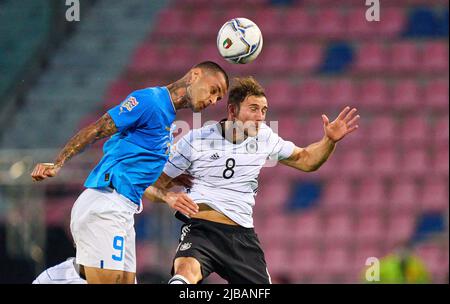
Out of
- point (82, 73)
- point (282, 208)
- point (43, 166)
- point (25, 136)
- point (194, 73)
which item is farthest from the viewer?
point (82, 73)

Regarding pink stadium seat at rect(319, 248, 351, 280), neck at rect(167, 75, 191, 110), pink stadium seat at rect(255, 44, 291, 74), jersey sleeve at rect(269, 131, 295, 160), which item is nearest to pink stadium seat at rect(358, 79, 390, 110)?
pink stadium seat at rect(255, 44, 291, 74)

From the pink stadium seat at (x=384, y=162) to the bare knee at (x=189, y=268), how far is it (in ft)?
23.2

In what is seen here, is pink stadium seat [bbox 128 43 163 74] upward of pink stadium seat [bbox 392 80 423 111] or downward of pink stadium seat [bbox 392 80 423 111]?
upward

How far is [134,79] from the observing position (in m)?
14.0

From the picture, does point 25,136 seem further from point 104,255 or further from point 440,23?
point 104,255

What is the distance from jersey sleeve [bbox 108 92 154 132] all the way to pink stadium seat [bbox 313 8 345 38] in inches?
340

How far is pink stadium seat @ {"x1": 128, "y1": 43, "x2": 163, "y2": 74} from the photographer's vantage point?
555 inches

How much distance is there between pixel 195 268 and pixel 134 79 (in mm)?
8234

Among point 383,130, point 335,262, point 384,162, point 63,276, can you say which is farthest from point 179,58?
point 63,276

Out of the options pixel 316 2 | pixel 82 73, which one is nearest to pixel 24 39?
pixel 82 73

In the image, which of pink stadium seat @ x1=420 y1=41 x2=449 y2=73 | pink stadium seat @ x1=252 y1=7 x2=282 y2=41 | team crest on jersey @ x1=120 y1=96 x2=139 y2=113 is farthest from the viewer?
pink stadium seat @ x1=252 y1=7 x2=282 y2=41

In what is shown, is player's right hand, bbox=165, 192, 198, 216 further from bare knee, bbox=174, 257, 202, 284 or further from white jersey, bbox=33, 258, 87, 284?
white jersey, bbox=33, 258, 87, 284

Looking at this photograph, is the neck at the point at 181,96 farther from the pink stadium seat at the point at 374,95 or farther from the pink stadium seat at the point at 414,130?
the pink stadium seat at the point at 374,95

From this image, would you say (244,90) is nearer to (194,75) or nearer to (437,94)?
(194,75)
